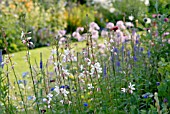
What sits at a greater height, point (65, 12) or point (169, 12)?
point (169, 12)

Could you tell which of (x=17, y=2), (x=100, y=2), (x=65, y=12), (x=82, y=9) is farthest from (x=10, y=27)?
(x=100, y=2)

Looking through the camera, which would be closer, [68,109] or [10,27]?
[68,109]

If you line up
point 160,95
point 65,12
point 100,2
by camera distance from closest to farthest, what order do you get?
point 160,95
point 65,12
point 100,2

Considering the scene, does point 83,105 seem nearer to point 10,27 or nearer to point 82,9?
point 10,27

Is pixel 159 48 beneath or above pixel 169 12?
beneath

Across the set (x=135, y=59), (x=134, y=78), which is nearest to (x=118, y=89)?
(x=134, y=78)

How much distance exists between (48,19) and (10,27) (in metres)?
1.48

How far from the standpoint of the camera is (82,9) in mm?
Answer: 12531

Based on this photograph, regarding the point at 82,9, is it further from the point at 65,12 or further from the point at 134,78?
the point at 134,78

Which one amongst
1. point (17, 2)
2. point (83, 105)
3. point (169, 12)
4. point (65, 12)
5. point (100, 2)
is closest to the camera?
point (83, 105)

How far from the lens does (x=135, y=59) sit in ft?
14.0

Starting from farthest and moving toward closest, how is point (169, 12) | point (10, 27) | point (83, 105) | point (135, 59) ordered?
1. point (10, 27)
2. point (135, 59)
3. point (169, 12)
4. point (83, 105)

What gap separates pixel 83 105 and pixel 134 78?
0.50 meters

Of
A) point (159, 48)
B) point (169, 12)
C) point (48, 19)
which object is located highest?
point (169, 12)
